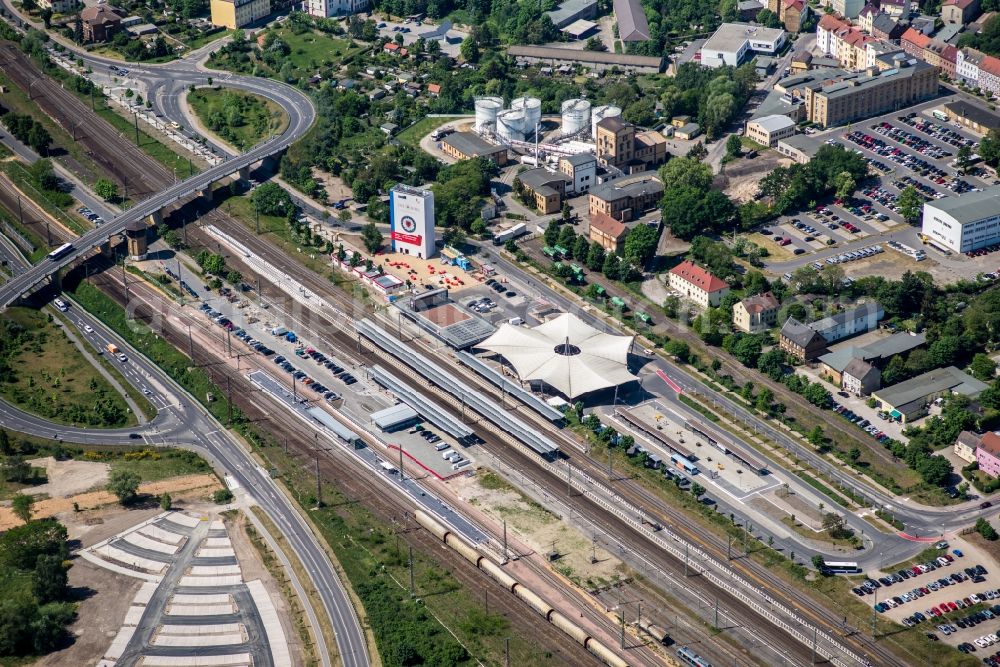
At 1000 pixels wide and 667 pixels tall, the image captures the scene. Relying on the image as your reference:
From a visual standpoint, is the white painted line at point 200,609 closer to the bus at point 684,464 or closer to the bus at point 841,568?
the bus at point 684,464

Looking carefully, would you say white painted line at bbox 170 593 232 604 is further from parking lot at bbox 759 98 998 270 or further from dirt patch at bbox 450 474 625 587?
parking lot at bbox 759 98 998 270

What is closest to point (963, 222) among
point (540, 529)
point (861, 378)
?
point (861, 378)

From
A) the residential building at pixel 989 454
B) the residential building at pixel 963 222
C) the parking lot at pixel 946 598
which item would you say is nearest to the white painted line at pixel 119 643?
the parking lot at pixel 946 598

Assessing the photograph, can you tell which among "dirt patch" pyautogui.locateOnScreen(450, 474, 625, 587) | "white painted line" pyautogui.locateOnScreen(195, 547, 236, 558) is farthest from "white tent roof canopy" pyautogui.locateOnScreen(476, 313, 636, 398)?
"white painted line" pyautogui.locateOnScreen(195, 547, 236, 558)

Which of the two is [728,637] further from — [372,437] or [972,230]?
[972,230]

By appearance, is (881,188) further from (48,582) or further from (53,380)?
(48,582)

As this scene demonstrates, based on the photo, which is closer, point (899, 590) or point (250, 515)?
point (899, 590)

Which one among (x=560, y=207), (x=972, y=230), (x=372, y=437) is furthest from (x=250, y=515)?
(x=972, y=230)
